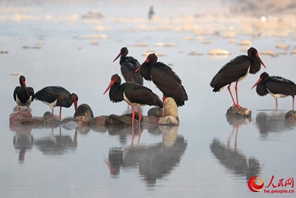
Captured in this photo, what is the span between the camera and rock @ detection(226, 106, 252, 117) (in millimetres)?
12223

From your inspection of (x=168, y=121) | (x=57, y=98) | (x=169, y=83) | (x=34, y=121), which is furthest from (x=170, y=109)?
(x=34, y=121)

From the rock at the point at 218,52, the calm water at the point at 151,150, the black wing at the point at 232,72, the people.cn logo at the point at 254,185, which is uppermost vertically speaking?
the rock at the point at 218,52

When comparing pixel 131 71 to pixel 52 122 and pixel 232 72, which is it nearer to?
pixel 232 72

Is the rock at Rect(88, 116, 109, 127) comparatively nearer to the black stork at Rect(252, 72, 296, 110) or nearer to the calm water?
the calm water

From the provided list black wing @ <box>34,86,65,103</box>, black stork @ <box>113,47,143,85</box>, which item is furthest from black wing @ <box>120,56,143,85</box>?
black wing @ <box>34,86,65,103</box>

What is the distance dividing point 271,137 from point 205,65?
30.5ft

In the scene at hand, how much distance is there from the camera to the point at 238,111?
1227 cm

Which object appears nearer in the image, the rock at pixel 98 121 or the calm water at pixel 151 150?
the calm water at pixel 151 150

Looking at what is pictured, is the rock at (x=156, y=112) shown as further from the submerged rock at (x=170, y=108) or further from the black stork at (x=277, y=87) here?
the black stork at (x=277, y=87)

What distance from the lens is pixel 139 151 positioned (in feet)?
31.1

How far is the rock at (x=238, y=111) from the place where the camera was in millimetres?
12223

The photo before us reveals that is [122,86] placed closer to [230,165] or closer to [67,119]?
[67,119]

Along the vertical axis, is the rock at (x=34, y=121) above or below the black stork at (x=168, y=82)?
below

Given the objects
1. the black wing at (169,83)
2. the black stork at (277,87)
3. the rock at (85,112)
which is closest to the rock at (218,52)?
the black stork at (277,87)
